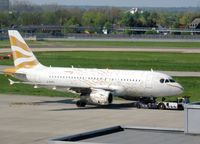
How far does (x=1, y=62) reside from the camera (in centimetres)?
11569

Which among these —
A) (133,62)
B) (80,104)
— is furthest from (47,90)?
(133,62)

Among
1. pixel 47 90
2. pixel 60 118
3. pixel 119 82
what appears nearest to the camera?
pixel 60 118

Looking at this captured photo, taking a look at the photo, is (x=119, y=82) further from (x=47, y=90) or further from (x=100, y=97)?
(x=47, y=90)

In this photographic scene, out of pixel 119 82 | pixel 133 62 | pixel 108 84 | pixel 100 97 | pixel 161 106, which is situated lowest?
pixel 161 106

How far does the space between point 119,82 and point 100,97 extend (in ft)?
9.12

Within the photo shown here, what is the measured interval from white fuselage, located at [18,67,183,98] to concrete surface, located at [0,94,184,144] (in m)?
1.74

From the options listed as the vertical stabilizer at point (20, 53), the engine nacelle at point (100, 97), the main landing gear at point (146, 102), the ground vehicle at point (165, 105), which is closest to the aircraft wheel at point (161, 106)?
the ground vehicle at point (165, 105)

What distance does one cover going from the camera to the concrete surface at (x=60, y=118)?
163 feet

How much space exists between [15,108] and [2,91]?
14061 mm

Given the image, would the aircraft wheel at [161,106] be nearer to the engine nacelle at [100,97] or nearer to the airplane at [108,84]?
the airplane at [108,84]

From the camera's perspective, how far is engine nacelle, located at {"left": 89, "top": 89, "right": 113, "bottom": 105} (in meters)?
62.7

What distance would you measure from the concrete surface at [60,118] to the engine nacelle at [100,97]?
0.72 meters

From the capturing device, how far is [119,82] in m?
64.7

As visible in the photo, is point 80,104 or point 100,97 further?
point 80,104
